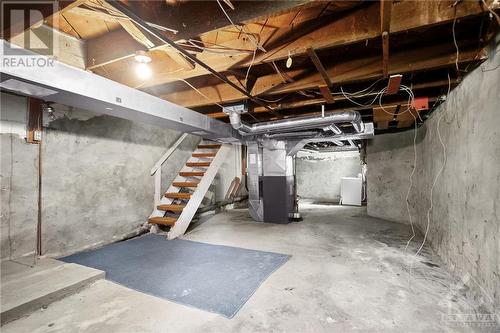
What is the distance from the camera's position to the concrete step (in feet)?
6.01

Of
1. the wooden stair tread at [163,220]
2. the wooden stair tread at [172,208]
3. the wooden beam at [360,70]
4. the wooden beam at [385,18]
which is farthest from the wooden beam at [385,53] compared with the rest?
the wooden stair tread at [163,220]

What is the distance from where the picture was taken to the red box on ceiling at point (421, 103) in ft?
9.33

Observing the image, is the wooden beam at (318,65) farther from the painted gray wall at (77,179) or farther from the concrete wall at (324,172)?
the concrete wall at (324,172)

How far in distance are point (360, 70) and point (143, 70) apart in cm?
204

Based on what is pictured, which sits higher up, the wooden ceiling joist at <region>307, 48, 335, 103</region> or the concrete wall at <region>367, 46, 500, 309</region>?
the wooden ceiling joist at <region>307, 48, 335, 103</region>

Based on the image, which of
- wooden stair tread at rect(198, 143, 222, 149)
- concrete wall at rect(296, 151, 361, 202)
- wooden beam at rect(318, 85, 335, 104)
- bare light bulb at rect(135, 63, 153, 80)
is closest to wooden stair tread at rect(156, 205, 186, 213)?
wooden stair tread at rect(198, 143, 222, 149)

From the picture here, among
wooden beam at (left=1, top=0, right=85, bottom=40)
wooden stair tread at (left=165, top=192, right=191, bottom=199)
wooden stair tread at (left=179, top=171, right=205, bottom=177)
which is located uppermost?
wooden beam at (left=1, top=0, right=85, bottom=40)

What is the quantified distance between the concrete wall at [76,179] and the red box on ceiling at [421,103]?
394cm

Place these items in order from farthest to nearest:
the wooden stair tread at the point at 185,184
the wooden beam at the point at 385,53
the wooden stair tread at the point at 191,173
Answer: the wooden stair tread at the point at 191,173 < the wooden stair tread at the point at 185,184 < the wooden beam at the point at 385,53

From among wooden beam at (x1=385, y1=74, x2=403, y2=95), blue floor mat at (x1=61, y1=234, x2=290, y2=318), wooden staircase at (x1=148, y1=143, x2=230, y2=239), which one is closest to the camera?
blue floor mat at (x1=61, y1=234, x2=290, y2=318)

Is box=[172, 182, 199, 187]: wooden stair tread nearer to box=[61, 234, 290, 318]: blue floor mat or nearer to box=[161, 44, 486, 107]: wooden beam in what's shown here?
box=[61, 234, 290, 318]: blue floor mat

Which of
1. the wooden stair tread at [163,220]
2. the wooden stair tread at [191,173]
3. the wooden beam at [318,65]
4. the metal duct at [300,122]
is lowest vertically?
the wooden stair tread at [163,220]

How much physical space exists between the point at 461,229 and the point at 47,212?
4.42 meters

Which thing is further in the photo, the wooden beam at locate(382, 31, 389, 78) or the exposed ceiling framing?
the wooden beam at locate(382, 31, 389, 78)
